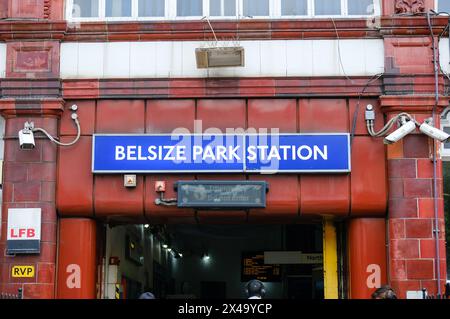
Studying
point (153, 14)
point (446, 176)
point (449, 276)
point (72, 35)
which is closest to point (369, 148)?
point (446, 176)

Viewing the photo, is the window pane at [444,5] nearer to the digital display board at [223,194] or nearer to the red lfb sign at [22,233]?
the digital display board at [223,194]

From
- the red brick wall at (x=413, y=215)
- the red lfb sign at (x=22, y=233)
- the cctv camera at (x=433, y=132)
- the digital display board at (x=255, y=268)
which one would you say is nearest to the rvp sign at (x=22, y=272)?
the red lfb sign at (x=22, y=233)

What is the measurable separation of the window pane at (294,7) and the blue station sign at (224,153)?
7.35 feet

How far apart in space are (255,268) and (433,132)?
982 centimetres

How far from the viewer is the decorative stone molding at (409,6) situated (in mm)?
12859

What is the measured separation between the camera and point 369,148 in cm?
1255

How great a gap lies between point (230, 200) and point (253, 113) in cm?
153

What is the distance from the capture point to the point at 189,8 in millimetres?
13289

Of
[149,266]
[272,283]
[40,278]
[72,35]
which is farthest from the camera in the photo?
[272,283]

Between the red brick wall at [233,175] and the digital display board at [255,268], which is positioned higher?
the red brick wall at [233,175]

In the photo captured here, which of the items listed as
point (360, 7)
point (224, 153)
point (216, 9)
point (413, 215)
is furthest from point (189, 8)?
point (413, 215)

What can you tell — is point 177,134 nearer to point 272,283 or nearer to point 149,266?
point 149,266
